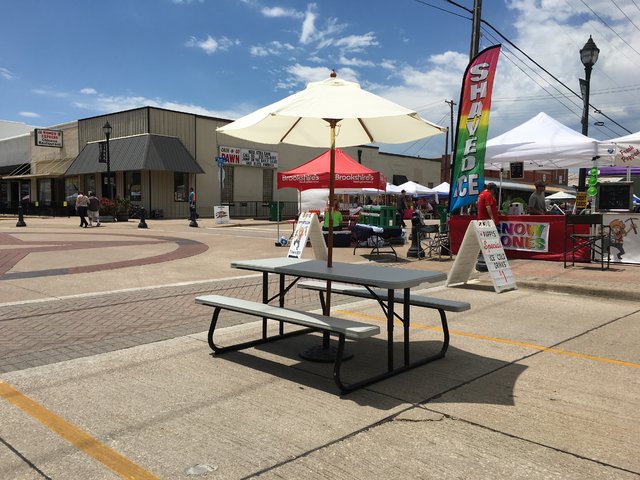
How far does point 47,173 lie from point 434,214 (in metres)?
28.9

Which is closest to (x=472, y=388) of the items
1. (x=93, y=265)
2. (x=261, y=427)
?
(x=261, y=427)

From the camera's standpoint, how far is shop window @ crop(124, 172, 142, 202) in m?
33.4

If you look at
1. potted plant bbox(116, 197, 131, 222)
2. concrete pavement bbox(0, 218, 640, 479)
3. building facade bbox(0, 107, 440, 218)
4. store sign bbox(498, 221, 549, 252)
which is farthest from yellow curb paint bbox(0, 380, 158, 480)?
potted plant bbox(116, 197, 131, 222)

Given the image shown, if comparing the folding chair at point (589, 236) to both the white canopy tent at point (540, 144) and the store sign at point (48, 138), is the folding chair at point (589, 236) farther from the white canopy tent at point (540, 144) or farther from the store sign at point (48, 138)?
the store sign at point (48, 138)

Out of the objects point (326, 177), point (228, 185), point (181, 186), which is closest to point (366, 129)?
point (326, 177)

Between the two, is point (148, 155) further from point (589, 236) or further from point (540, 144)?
point (589, 236)

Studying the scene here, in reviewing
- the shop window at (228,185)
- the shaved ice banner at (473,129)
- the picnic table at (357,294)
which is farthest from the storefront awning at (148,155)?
the picnic table at (357,294)

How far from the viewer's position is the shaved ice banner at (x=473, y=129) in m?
11.2

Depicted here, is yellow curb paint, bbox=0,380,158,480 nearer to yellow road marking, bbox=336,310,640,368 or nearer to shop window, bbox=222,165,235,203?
yellow road marking, bbox=336,310,640,368

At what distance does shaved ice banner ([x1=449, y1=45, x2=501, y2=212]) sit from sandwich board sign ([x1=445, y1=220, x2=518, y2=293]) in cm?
199

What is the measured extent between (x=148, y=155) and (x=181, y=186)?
3.53 meters

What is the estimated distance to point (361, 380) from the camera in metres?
4.53

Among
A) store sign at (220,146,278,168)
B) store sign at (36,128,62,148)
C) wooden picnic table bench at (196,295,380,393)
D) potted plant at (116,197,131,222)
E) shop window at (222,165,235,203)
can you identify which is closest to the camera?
wooden picnic table bench at (196,295,380,393)

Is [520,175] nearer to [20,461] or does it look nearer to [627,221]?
[627,221]
